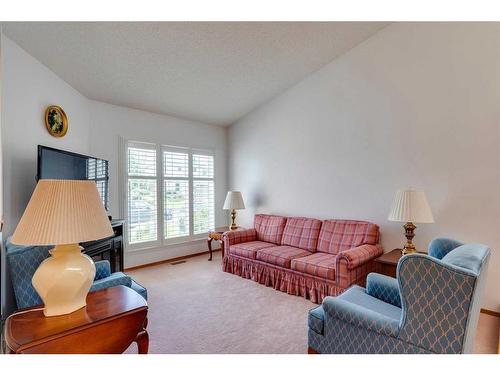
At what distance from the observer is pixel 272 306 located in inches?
114

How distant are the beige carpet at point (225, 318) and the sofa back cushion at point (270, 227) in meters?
0.78

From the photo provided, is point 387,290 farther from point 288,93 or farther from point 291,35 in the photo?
point 288,93

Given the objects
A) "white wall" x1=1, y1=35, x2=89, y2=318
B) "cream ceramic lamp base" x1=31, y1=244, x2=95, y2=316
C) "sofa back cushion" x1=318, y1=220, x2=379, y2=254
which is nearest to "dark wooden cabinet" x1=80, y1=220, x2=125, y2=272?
"white wall" x1=1, y1=35, x2=89, y2=318

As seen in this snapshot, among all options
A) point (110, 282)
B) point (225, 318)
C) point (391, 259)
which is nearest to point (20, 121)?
point (110, 282)

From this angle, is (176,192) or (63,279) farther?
(176,192)

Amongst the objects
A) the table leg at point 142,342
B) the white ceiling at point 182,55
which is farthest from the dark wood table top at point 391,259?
the white ceiling at point 182,55

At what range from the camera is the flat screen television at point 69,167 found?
252 cm

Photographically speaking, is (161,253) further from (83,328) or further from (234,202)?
(83,328)

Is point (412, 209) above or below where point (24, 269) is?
above

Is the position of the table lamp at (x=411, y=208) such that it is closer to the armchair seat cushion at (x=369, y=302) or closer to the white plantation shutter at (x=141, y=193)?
the armchair seat cushion at (x=369, y=302)

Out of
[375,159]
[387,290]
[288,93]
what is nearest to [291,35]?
[288,93]

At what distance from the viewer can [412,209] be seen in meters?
2.59

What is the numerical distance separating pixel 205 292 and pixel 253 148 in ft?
8.80

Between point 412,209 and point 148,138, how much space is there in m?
3.83
